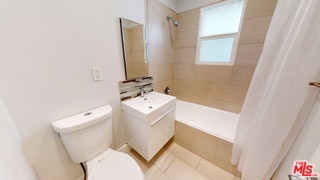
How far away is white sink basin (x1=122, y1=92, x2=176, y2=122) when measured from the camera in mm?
1068

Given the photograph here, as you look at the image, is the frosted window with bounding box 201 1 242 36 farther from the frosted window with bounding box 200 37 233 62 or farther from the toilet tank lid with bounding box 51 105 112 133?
the toilet tank lid with bounding box 51 105 112 133

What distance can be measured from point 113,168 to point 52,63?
0.92 meters

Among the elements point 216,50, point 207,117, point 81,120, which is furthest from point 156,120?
point 216,50

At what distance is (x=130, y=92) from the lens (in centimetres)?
141

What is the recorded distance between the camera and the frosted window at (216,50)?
166cm

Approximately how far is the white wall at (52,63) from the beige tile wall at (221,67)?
4.03 ft

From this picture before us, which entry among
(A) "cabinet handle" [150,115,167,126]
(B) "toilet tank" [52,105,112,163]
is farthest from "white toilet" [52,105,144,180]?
(A) "cabinet handle" [150,115,167,126]

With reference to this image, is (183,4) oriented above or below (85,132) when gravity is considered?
above

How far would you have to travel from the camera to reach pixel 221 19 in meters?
1.68

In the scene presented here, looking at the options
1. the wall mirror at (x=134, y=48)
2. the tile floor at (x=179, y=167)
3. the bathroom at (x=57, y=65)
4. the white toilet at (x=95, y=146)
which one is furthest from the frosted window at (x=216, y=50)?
the white toilet at (x=95, y=146)

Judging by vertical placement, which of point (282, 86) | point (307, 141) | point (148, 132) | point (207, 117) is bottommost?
point (207, 117)

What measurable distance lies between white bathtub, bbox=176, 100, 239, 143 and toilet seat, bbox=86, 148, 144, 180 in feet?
2.82

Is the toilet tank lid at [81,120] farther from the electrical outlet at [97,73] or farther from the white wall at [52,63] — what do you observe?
the electrical outlet at [97,73]

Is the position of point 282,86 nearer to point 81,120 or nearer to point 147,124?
point 147,124
